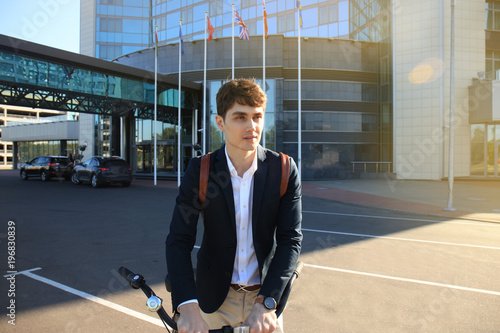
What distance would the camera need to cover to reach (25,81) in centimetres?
1834

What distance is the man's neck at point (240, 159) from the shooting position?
1920 mm

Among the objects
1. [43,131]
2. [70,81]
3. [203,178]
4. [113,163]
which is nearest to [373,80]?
[113,163]

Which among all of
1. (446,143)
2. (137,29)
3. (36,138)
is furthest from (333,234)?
(36,138)

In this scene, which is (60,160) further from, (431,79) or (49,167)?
(431,79)

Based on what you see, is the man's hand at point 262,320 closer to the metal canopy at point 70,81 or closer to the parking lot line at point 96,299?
the parking lot line at point 96,299

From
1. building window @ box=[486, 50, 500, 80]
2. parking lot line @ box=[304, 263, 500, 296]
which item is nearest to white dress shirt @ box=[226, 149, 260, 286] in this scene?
parking lot line @ box=[304, 263, 500, 296]

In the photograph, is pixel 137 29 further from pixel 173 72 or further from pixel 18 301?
pixel 18 301

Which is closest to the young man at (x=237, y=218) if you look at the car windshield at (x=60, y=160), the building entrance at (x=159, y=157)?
the car windshield at (x=60, y=160)

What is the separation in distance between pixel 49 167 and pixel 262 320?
84.3 ft

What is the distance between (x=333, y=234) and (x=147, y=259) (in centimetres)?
421

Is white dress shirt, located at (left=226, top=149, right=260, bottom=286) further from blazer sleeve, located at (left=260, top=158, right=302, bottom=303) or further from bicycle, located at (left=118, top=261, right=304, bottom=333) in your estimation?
bicycle, located at (left=118, top=261, right=304, bottom=333)

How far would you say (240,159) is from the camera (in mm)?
1924

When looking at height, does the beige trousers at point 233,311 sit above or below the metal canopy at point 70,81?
below

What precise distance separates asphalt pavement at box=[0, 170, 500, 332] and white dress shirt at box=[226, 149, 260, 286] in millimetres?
1779
